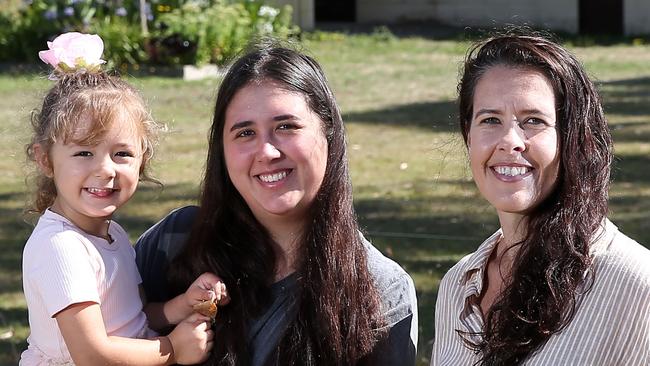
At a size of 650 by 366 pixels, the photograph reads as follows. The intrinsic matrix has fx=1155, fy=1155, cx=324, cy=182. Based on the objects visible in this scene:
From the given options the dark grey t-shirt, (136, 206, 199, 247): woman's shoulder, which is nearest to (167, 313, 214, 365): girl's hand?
the dark grey t-shirt

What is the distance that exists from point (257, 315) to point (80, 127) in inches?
27.8

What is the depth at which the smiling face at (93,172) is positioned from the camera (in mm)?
3154

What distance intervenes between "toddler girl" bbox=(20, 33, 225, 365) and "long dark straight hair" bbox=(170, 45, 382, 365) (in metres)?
0.08

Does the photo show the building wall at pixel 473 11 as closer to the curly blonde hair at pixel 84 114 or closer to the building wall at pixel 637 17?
the building wall at pixel 637 17

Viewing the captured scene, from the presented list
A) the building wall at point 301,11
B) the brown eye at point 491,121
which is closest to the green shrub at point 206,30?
the building wall at point 301,11

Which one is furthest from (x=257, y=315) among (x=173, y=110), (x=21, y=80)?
(x=21, y=80)

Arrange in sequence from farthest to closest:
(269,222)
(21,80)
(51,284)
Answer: (21,80) < (269,222) < (51,284)

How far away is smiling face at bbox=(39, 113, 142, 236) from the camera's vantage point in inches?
124

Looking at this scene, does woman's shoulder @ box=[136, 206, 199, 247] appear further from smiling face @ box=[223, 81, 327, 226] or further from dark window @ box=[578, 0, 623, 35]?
dark window @ box=[578, 0, 623, 35]

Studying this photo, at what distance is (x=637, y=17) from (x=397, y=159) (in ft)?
34.1

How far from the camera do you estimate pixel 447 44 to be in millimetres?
17141

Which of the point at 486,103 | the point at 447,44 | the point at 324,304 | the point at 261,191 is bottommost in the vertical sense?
the point at 447,44

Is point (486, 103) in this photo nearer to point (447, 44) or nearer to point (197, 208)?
point (197, 208)

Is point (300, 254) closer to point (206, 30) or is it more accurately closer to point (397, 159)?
point (397, 159)
